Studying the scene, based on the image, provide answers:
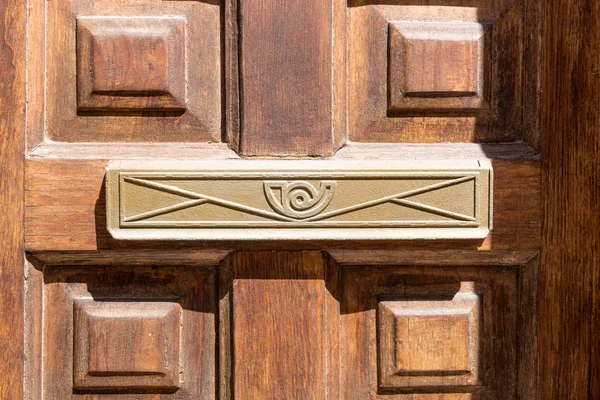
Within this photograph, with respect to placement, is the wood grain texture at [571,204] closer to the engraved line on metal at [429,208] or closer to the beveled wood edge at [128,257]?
the engraved line on metal at [429,208]

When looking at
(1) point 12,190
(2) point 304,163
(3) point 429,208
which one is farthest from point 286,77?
(1) point 12,190

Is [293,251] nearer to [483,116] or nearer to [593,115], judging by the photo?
[483,116]

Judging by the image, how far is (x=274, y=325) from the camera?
669mm

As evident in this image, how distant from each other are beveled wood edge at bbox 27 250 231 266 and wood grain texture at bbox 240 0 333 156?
127 millimetres

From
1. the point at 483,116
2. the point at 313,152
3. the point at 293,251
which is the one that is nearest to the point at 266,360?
the point at 293,251

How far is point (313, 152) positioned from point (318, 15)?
153mm

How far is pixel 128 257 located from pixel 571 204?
51 cm

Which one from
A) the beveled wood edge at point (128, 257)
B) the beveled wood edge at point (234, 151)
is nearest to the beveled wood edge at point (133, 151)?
the beveled wood edge at point (234, 151)

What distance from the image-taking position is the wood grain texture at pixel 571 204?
2.20 ft

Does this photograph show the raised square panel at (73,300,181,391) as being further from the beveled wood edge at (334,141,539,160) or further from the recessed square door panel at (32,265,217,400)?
the beveled wood edge at (334,141,539,160)

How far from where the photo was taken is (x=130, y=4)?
67 cm

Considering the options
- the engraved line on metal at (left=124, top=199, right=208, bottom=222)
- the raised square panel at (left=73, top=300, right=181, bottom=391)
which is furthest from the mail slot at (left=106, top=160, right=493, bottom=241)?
the raised square panel at (left=73, top=300, right=181, bottom=391)

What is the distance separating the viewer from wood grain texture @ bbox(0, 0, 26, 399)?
0.66m

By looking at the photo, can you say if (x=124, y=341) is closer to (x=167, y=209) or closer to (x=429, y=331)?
(x=167, y=209)
